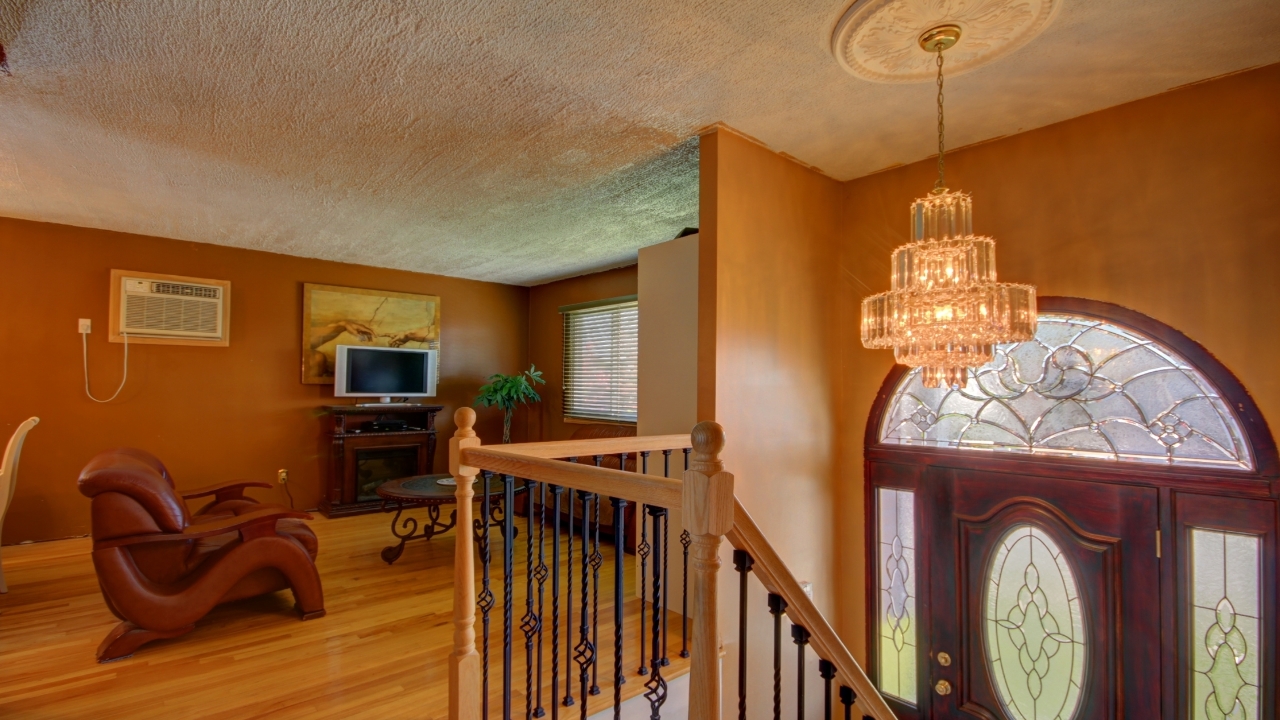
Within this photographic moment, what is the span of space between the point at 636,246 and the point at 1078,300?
124 inches

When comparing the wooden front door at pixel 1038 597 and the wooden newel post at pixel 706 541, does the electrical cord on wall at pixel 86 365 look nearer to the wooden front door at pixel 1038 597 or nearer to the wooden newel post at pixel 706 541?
the wooden newel post at pixel 706 541

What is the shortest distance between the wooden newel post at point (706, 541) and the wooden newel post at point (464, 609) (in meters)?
1.03

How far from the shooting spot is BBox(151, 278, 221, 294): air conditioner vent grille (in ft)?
15.4

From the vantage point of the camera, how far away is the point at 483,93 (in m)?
2.41

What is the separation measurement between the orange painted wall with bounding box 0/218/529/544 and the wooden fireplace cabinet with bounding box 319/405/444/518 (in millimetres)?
267

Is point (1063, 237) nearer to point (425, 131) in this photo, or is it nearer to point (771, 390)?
point (771, 390)

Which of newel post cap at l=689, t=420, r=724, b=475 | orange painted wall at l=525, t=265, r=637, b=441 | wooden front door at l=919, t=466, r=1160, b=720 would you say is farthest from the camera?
orange painted wall at l=525, t=265, r=637, b=441

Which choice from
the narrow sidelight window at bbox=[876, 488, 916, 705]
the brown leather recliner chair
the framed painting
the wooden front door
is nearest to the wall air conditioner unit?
the framed painting

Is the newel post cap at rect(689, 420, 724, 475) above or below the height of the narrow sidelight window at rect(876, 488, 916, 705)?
above

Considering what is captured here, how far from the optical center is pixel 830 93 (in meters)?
2.42

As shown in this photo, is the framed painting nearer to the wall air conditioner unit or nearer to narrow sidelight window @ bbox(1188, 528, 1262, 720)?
the wall air conditioner unit

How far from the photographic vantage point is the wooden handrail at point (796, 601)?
141cm

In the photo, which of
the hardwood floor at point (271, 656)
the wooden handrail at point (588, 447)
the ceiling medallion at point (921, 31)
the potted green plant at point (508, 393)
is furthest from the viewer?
the potted green plant at point (508, 393)

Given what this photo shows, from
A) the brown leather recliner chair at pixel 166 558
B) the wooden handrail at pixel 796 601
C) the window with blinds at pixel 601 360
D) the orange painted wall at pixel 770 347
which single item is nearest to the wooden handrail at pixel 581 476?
the wooden handrail at pixel 796 601
